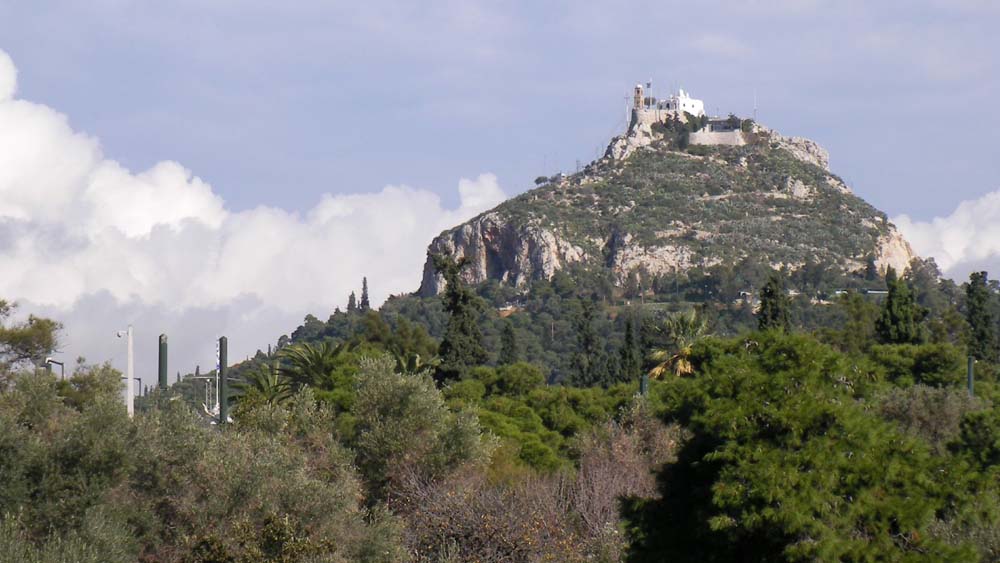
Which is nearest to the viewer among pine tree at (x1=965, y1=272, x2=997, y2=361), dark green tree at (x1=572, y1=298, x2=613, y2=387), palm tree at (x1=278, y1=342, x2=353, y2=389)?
palm tree at (x1=278, y1=342, x2=353, y2=389)

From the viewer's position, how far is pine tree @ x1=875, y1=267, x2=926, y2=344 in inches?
2538

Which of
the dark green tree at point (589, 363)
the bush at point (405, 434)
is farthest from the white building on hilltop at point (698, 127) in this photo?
→ the bush at point (405, 434)

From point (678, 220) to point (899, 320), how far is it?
10263 cm

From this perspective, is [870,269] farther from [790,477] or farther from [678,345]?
[790,477]

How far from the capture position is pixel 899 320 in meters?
64.8

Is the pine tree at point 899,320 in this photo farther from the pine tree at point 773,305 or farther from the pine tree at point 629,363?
the pine tree at point 629,363

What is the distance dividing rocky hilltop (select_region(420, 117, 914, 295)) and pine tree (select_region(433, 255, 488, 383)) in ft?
303

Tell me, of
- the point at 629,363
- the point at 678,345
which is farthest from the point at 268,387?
the point at 629,363

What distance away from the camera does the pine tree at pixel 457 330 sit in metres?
62.2

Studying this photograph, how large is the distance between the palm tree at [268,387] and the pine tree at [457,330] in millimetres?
7372

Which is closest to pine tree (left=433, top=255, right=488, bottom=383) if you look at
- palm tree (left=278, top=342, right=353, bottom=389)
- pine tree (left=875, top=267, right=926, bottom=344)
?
palm tree (left=278, top=342, right=353, bottom=389)

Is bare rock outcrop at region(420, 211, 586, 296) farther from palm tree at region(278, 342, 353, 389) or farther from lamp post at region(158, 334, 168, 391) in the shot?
lamp post at region(158, 334, 168, 391)

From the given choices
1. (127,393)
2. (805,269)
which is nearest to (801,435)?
(127,393)

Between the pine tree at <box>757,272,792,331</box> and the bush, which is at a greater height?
the pine tree at <box>757,272,792,331</box>
